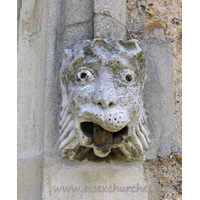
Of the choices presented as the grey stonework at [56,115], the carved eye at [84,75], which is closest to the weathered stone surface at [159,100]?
the grey stonework at [56,115]

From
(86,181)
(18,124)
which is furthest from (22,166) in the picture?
(86,181)

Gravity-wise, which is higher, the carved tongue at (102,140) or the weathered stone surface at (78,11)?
the weathered stone surface at (78,11)

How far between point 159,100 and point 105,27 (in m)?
0.45

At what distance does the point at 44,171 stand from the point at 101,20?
0.74 metres

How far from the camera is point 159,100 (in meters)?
1.49

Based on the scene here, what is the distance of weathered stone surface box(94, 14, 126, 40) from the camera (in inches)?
54.1

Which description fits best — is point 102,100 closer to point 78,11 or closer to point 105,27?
point 105,27

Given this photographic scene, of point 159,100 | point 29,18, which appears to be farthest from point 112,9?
point 29,18

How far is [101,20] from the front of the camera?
1.39 m

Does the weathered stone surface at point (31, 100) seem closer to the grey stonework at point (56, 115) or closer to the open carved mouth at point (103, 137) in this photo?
the grey stonework at point (56, 115)

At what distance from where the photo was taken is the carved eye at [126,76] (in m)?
1.23

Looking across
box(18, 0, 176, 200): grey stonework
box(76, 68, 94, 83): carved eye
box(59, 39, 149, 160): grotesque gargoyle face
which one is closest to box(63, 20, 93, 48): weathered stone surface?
box(18, 0, 176, 200): grey stonework

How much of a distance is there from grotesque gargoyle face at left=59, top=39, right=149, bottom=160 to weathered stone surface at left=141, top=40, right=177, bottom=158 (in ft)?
0.44

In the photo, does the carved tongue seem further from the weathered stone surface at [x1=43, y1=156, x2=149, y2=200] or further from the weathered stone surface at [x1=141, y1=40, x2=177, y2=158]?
the weathered stone surface at [x1=141, y1=40, x2=177, y2=158]
